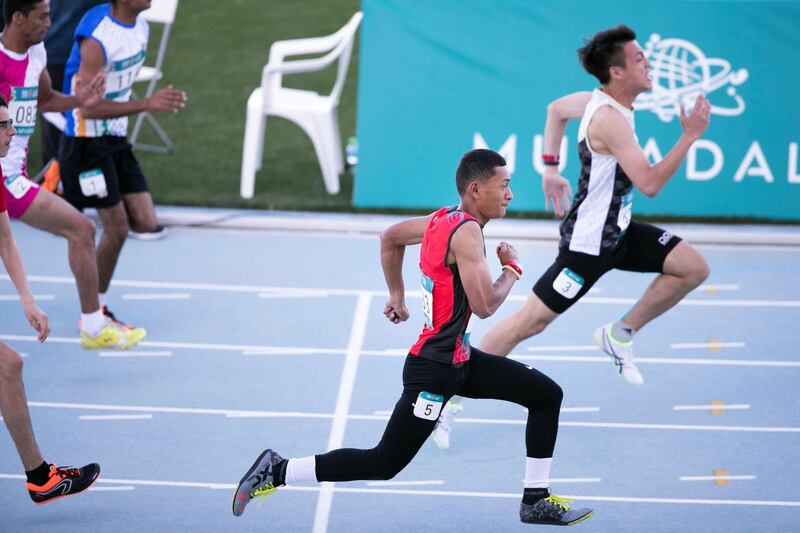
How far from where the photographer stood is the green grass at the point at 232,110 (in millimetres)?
10820

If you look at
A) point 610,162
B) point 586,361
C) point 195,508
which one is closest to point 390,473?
point 195,508

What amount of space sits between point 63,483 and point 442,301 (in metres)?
1.81

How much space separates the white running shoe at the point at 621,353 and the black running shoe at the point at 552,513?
5.82ft

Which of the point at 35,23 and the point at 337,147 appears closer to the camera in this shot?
the point at 35,23

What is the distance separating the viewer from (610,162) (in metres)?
5.85

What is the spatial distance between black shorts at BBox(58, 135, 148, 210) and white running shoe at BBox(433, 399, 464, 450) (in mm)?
2790

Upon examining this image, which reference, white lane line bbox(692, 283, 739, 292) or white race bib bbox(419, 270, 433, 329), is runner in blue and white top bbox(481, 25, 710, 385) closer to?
white race bib bbox(419, 270, 433, 329)

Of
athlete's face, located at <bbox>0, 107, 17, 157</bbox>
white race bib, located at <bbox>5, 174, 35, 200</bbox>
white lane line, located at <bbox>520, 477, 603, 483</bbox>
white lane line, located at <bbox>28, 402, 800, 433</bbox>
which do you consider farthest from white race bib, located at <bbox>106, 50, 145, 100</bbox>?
white lane line, located at <bbox>520, 477, 603, 483</bbox>

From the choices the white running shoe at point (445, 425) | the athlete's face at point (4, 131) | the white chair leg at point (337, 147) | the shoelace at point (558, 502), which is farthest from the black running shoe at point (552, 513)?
the white chair leg at point (337, 147)

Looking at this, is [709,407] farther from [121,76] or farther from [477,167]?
[121,76]

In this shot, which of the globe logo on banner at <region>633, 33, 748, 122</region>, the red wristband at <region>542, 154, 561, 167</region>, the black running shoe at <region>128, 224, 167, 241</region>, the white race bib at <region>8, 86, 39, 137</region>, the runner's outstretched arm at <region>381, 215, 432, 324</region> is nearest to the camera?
the runner's outstretched arm at <region>381, 215, 432, 324</region>

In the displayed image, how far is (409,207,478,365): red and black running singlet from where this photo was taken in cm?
446

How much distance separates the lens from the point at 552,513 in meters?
4.67

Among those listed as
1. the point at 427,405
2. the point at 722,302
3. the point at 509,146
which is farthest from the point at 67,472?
the point at 509,146
